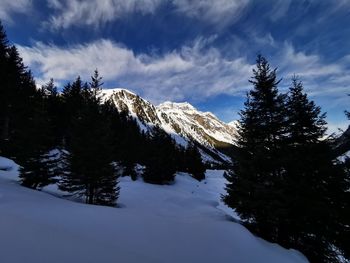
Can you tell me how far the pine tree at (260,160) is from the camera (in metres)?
13.2

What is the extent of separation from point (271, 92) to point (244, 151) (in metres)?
4.20

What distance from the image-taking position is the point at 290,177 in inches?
536

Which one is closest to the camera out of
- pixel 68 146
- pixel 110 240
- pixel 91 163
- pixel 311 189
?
pixel 110 240

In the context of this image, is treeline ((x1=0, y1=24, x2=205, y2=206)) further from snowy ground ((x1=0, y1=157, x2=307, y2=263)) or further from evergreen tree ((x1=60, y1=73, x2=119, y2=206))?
snowy ground ((x1=0, y1=157, x2=307, y2=263))

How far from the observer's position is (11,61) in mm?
34000

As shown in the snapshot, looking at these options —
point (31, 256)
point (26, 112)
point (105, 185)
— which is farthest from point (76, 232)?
point (26, 112)

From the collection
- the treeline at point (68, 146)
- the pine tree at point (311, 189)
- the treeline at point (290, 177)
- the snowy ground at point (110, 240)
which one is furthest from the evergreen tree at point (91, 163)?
the pine tree at point (311, 189)

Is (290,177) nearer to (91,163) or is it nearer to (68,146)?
(91,163)

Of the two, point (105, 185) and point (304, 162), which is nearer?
point (304, 162)

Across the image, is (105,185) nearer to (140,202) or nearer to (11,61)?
(140,202)

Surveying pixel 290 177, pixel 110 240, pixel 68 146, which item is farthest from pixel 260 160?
pixel 68 146

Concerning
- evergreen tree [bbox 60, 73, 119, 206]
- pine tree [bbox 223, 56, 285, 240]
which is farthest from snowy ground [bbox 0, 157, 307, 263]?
evergreen tree [bbox 60, 73, 119, 206]

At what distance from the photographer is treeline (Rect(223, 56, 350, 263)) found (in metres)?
12.8

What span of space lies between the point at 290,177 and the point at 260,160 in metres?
1.90
